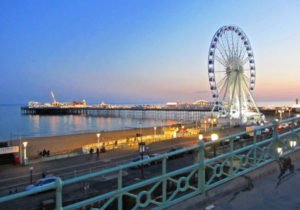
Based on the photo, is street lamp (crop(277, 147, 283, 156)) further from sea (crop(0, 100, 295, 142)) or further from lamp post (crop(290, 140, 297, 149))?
sea (crop(0, 100, 295, 142))

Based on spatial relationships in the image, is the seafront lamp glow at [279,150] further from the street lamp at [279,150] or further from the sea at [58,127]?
the sea at [58,127]

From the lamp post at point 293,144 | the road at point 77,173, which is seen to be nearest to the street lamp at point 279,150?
the lamp post at point 293,144

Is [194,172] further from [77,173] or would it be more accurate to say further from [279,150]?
[77,173]

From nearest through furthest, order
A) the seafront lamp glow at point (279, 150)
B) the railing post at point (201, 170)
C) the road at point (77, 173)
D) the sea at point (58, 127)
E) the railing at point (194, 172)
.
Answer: the railing at point (194, 172)
the railing post at point (201, 170)
the seafront lamp glow at point (279, 150)
the road at point (77, 173)
the sea at point (58, 127)

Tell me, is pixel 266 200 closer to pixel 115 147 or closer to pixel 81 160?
pixel 81 160

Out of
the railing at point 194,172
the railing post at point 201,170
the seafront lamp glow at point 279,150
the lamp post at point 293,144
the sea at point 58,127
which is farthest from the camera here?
the sea at point 58,127

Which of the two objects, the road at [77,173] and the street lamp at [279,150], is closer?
the street lamp at [279,150]

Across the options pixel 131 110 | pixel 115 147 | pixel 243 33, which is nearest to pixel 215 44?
pixel 243 33

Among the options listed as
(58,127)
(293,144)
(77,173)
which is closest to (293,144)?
(293,144)

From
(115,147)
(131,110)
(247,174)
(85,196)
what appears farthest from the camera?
(131,110)

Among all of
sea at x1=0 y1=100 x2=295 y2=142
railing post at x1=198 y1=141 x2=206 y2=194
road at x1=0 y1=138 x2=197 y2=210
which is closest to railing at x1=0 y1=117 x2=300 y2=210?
railing post at x1=198 y1=141 x2=206 y2=194

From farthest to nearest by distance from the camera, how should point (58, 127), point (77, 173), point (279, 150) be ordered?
point (58, 127) < point (77, 173) < point (279, 150)

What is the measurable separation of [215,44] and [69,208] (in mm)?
43069

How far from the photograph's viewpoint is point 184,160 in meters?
19.2
